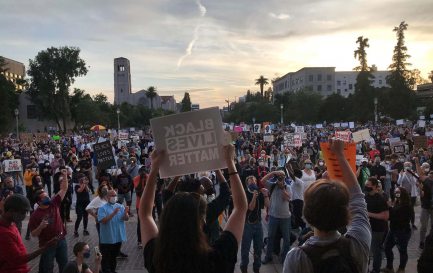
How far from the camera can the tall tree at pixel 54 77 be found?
74312 mm

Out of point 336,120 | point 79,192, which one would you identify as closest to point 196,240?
point 79,192

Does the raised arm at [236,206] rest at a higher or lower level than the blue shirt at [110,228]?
higher

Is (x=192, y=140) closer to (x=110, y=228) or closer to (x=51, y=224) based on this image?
(x=51, y=224)

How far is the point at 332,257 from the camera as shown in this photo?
7.65ft

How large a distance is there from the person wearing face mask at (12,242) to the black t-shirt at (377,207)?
5666 mm

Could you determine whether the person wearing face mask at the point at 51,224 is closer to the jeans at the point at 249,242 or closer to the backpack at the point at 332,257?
the jeans at the point at 249,242

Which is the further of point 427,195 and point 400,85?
point 400,85

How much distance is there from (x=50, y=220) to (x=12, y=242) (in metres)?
3.28

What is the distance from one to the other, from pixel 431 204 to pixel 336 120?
2699 inches

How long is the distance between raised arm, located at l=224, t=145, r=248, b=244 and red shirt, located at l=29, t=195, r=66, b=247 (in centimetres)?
502

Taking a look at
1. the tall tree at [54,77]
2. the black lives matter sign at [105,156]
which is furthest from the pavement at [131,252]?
the tall tree at [54,77]

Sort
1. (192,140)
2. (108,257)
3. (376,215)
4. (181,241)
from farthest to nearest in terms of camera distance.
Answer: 1. (108,257)
2. (376,215)
3. (192,140)
4. (181,241)

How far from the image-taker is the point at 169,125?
344cm

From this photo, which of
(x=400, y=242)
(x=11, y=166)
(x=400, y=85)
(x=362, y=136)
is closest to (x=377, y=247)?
(x=400, y=242)
